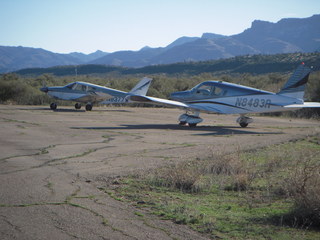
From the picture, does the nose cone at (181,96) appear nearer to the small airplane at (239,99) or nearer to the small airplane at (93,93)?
the small airplane at (239,99)

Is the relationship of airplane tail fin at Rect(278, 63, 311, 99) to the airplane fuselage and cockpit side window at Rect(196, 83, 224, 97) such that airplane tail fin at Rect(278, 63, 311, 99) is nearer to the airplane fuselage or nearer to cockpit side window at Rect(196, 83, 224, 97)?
the airplane fuselage

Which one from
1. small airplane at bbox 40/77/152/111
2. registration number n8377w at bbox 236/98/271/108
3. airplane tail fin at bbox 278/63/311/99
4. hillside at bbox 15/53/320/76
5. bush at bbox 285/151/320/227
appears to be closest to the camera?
bush at bbox 285/151/320/227

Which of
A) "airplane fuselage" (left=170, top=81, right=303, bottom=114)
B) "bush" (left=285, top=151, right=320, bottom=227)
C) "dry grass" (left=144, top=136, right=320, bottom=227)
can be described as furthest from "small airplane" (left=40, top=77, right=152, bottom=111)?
"bush" (left=285, top=151, right=320, bottom=227)

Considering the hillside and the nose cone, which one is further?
the hillside

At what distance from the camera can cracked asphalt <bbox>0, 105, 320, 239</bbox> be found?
5855 mm

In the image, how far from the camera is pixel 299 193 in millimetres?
6434

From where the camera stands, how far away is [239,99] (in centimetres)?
1941

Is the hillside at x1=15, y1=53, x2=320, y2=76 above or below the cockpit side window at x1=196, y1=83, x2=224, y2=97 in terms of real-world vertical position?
above

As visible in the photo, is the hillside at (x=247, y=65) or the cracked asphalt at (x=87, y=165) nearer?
the cracked asphalt at (x=87, y=165)

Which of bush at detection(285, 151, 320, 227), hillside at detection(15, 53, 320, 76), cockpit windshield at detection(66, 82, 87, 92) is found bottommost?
bush at detection(285, 151, 320, 227)

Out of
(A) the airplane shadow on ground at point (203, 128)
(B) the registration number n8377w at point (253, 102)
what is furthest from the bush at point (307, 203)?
(B) the registration number n8377w at point (253, 102)

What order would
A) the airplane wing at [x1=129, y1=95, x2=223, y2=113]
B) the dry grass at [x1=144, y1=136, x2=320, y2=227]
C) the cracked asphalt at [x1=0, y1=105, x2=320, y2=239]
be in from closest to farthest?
the cracked asphalt at [x1=0, y1=105, x2=320, y2=239]
the dry grass at [x1=144, y1=136, x2=320, y2=227]
the airplane wing at [x1=129, y1=95, x2=223, y2=113]

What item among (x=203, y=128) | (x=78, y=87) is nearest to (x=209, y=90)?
(x=203, y=128)

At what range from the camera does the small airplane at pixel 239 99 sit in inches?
725
